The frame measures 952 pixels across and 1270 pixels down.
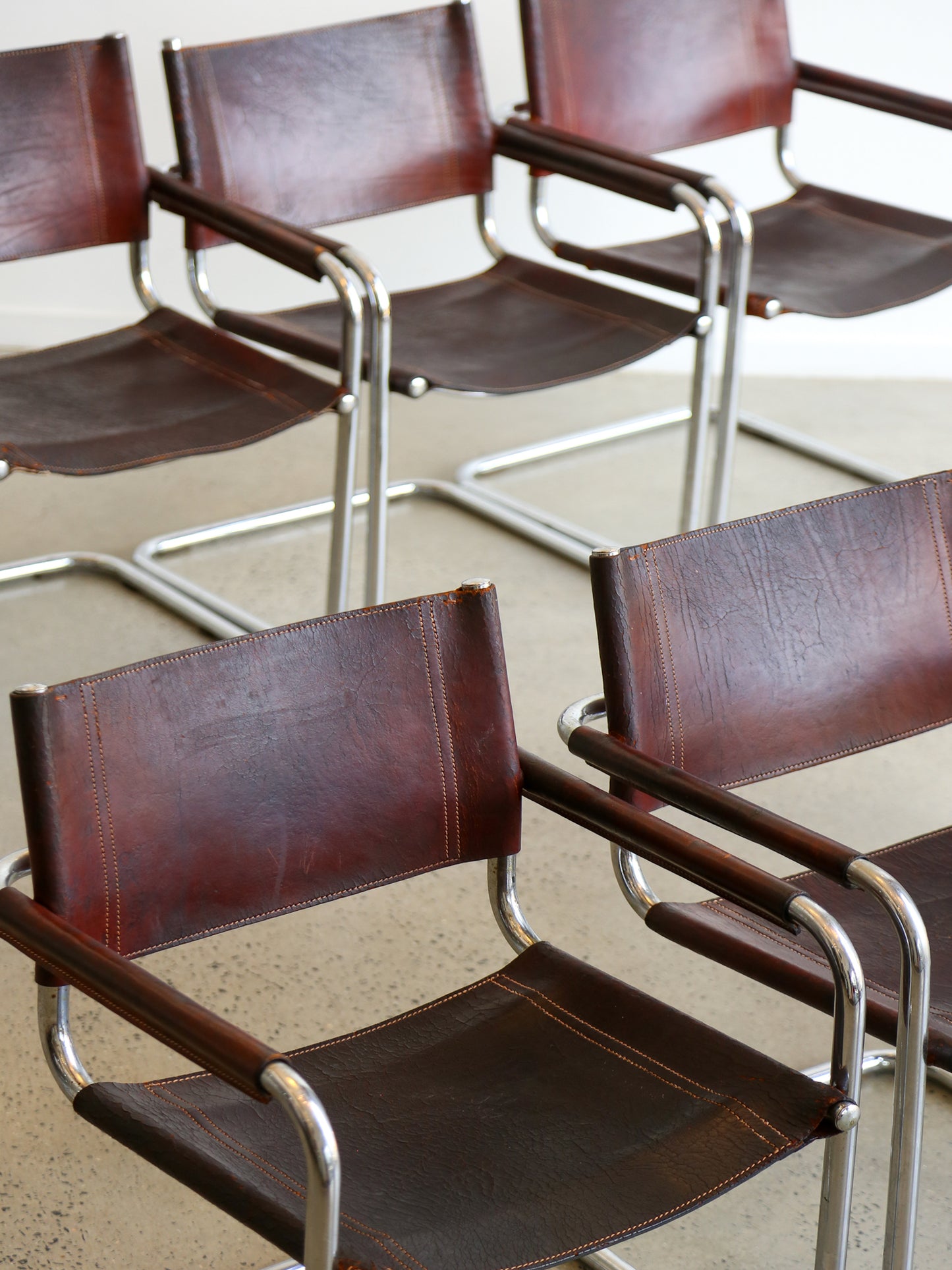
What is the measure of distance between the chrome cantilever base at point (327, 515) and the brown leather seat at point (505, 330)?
41 centimetres

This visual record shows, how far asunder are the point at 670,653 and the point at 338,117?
1529mm

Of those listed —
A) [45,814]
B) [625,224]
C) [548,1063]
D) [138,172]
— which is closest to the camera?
[45,814]

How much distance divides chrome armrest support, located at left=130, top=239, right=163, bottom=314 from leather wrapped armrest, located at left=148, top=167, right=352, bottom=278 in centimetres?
10

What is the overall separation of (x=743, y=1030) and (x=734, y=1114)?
67 centimetres

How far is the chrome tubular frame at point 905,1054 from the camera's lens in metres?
1.22

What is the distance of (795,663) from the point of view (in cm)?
153

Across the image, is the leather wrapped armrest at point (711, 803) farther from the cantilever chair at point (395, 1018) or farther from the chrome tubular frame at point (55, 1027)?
the chrome tubular frame at point (55, 1027)

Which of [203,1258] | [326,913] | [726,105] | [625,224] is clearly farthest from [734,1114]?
[625,224]

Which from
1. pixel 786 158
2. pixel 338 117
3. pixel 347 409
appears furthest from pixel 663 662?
pixel 786 158

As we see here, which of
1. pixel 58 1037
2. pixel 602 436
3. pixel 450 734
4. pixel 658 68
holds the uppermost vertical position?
pixel 658 68

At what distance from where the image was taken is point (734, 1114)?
1.24 meters

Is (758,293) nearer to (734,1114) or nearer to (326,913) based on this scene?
(326,913)

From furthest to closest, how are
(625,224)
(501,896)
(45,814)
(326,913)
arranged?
(625,224) < (326,913) < (501,896) < (45,814)

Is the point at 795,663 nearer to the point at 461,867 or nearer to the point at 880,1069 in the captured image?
the point at 880,1069
